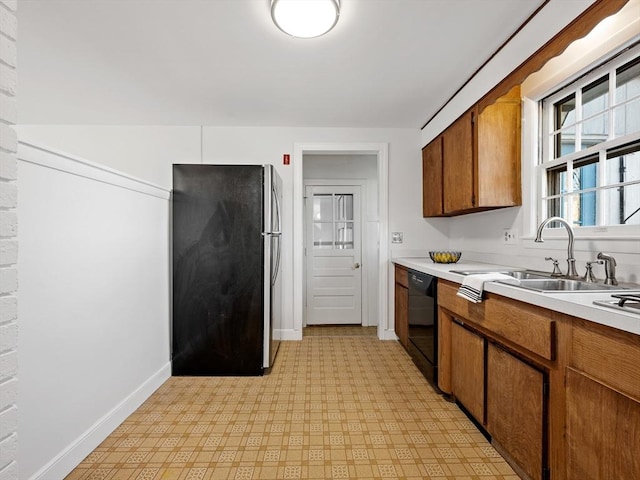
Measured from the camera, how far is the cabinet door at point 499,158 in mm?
2467

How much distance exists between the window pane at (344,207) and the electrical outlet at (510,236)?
7.02ft

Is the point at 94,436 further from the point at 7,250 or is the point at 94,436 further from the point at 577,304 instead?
the point at 577,304

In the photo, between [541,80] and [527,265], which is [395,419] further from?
[541,80]

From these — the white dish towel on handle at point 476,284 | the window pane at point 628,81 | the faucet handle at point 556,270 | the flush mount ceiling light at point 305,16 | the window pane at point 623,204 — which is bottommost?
the white dish towel on handle at point 476,284

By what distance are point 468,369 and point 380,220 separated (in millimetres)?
2034

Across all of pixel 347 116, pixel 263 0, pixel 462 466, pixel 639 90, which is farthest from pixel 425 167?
pixel 462 466

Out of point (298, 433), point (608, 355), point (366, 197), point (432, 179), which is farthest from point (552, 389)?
point (366, 197)

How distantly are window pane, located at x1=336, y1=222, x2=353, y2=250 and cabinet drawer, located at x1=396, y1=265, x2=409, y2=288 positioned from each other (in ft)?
3.56

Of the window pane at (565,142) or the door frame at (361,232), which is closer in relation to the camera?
the window pane at (565,142)

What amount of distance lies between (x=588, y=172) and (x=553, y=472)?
170 centimetres

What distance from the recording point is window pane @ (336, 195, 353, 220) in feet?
14.7

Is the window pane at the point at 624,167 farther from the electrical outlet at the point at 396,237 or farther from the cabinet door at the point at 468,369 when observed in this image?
the electrical outlet at the point at 396,237

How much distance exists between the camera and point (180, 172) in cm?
272

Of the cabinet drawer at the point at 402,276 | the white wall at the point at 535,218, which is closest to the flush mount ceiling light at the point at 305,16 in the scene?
the white wall at the point at 535,218
